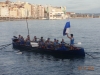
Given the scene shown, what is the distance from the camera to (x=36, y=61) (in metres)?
28.7

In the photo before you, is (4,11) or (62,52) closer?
(62,52)

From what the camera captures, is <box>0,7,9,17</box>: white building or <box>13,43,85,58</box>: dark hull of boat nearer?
<box>13,43,85,58</box>: dark hull of boat

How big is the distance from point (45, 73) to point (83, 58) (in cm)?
708

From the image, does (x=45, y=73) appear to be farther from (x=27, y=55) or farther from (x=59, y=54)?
(x=27, y=55)

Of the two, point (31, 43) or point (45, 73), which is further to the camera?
point (31, 43)

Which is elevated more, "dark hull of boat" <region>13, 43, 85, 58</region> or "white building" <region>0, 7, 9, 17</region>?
"white building" <region>0, 7, 9, 17</region>

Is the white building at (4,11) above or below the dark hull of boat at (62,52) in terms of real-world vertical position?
above

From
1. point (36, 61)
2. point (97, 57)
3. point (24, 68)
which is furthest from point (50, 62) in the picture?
point (97, 57)

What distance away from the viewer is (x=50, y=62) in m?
28.1

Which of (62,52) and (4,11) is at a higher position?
(4,11)

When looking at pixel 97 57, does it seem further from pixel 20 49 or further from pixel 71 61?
pixel 20 49

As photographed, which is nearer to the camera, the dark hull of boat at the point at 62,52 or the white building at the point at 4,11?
the dark hull of boat at the point at 62,52

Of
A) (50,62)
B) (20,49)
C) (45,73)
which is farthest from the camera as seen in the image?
(20,49)

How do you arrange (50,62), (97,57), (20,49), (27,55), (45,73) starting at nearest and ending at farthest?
(45,73)
(50,62)
(97,57)
(27,55)
(20,49)
